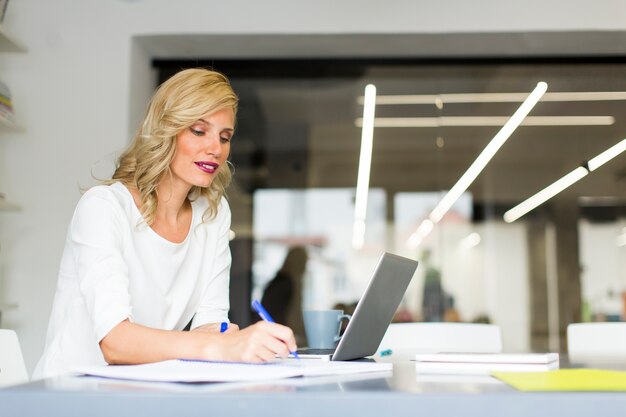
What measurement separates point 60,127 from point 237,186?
44.0 inches

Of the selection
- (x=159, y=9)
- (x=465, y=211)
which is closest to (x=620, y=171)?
(x=465, y=211)

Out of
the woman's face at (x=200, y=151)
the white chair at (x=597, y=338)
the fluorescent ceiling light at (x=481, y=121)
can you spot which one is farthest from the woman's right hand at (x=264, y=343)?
the fluorescent ceiling light at (x=481, y=121)

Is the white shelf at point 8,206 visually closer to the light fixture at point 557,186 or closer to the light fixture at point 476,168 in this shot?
the light fixture at point 476,168

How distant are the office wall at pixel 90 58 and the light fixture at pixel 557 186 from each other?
2.66ft

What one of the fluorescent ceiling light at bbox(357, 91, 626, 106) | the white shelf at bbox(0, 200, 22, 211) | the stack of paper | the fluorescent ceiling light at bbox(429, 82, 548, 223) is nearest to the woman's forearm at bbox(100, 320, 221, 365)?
the stack of paper

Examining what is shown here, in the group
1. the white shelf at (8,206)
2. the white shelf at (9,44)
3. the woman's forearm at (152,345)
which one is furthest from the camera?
the white shelf at (9,44)

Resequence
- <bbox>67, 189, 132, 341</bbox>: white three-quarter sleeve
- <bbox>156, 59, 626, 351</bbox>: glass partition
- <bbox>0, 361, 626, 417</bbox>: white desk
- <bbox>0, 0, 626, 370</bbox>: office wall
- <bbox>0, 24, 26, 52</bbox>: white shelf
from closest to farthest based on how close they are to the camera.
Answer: <bbox>0, 361, 626, 417</bbox>: white desk → <bbox>67, 189, 132, 341</bbox>: white three-quarter sleeve → <bbox>0, 24, 26, 52</bbox>: white shelf → <bbox>0, 0, 626, 370</bbox>: office wall → <bbox>156, 59, 626, 351</bbox>: glass partition

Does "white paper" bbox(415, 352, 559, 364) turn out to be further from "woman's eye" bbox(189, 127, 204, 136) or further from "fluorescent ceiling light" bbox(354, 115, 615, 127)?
"fluorescent ceiling light" bbox(354, 115, 615, 127)

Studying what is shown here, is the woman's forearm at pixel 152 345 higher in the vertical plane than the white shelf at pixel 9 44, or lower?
lower

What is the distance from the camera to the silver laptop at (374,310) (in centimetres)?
138

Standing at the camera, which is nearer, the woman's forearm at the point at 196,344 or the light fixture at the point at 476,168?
the woman's forearm at the point at 196,344

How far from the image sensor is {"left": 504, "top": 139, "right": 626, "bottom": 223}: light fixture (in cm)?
459

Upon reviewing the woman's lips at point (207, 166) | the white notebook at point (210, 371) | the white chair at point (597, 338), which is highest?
the woman's lips at point (207, 166)

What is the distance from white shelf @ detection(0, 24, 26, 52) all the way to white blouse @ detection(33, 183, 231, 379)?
239 centimetres
